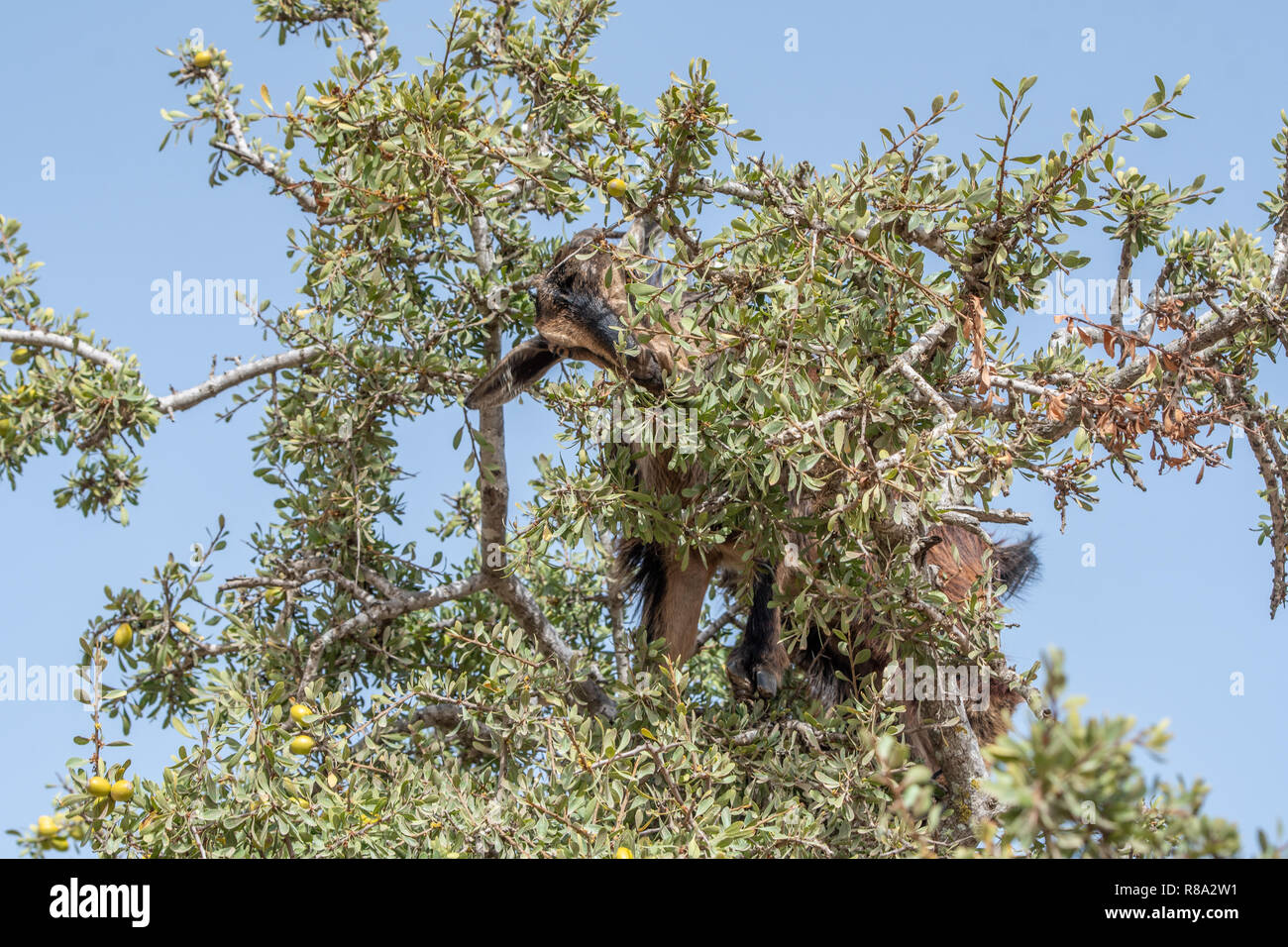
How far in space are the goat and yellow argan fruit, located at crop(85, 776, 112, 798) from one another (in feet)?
5.93

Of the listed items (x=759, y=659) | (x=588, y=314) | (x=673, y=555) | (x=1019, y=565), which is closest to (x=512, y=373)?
(x=588, y=314)

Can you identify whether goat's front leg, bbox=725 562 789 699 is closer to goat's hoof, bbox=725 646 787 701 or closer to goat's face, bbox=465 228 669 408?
goat's hoof, bbox=725 646 787 701

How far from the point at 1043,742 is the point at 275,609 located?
13.7ft

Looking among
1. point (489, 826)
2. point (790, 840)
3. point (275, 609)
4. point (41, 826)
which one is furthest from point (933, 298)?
point (275, 609)

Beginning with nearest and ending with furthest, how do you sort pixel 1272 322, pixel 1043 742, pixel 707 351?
pixel 1043 742, pixel 707 351, pixel 1272 322

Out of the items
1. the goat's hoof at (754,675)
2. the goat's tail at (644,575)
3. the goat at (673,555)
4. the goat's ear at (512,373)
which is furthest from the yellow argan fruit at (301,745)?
the goat's tail at (644,575)

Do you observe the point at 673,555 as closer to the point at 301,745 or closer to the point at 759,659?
the point at 759,659

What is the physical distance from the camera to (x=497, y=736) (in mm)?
3514

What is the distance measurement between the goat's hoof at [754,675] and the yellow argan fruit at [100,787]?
2.50 meters

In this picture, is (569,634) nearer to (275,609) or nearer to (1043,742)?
(275,609)

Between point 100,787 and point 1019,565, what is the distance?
4.38 meters

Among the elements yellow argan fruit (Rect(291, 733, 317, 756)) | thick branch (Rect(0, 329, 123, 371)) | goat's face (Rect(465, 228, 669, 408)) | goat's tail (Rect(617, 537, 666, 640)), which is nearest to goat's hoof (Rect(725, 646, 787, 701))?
goat's tail (Rect(617, 537, 666, 640))

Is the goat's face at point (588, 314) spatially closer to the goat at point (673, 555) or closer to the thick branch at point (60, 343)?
the goat at point (673, 555)

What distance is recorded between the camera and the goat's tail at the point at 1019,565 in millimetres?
5445
